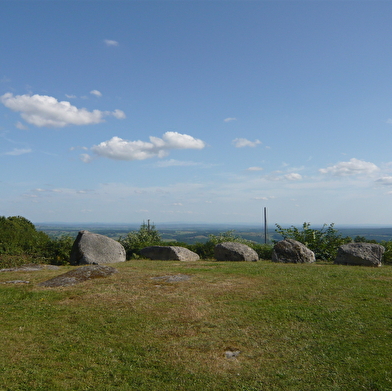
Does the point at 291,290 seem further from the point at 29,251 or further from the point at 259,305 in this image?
the point at 29,251

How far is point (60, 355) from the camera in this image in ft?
21.8

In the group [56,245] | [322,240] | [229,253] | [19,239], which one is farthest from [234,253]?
[19,239]

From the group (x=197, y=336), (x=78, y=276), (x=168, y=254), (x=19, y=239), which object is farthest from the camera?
(x=168, y=254)

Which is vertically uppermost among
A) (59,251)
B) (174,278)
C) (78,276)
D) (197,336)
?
(59,251)

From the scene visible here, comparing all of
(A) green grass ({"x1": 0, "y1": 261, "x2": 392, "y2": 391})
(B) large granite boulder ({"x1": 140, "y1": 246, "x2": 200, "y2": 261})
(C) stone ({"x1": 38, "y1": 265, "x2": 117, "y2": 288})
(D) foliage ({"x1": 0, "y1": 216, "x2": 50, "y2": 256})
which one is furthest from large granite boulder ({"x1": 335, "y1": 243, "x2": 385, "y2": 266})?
(D) foliage ({"x1": 0, "y1": 216, "x2": 50, "y2": 256})

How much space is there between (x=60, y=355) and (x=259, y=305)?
5.59m

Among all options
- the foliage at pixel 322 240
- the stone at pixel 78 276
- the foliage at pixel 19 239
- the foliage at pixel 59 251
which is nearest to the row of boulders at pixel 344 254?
the foliage at pixel 322 240

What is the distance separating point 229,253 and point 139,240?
37.3 ft

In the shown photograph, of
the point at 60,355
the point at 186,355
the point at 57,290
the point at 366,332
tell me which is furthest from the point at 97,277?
the point at 366,332

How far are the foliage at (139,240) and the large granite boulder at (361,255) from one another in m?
13.9

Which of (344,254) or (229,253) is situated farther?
(229,253)

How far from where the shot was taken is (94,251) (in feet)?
68.0

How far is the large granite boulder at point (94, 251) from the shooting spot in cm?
2016

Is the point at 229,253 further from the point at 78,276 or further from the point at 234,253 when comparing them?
the point at 78,276
